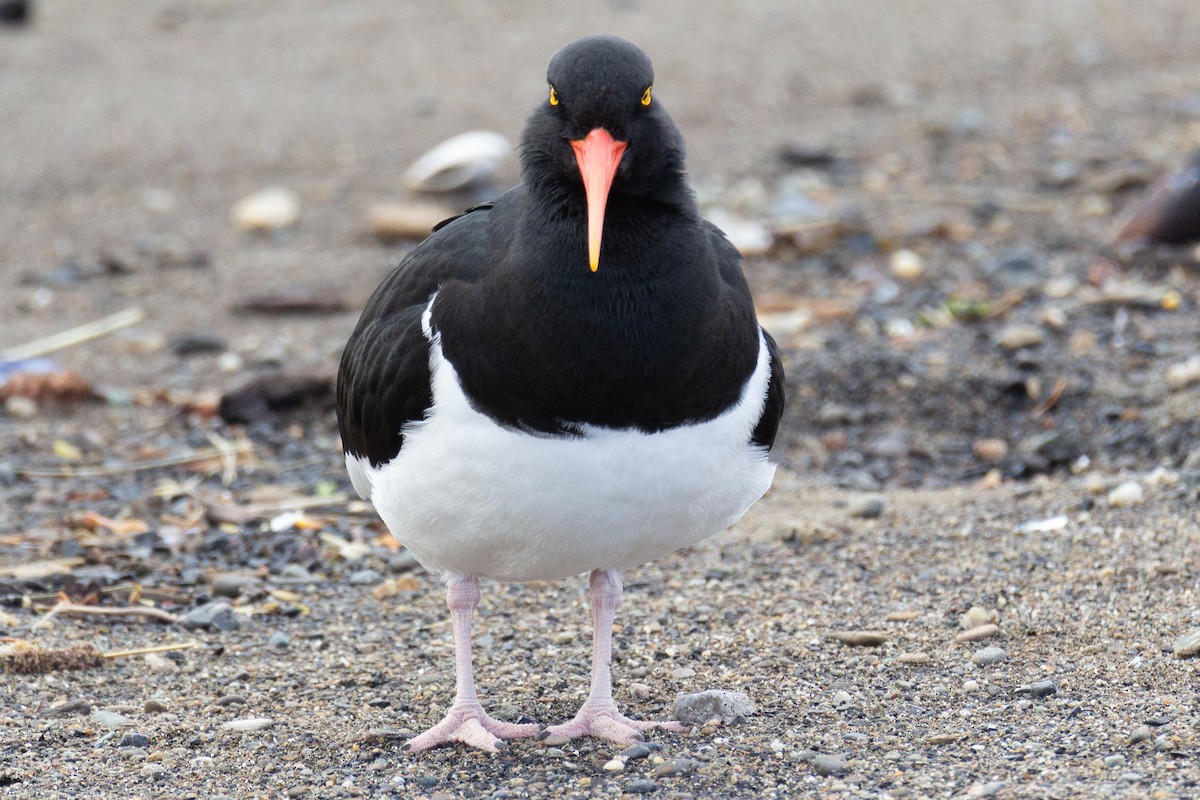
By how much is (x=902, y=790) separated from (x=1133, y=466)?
2.96m

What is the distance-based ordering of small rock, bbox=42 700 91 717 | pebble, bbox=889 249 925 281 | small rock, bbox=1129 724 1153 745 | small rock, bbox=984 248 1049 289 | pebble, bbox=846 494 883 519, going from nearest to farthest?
small rock, bbox=1129 724 1153 745 → small rock, bbox=42 700 91 717 → pebble, bbox=846 494 883 519 → small rock, bbox=984 248 1049 289 → pebble, bbox=889 249 925 281

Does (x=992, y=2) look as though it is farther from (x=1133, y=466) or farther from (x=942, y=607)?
(x=942, y=607)

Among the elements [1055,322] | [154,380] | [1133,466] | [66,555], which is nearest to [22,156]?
[154,380]

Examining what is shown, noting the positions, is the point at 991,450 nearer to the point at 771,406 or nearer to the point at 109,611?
the point at 771,406

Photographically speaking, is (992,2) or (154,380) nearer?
(154,380)

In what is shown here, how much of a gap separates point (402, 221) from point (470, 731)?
5.43 meters

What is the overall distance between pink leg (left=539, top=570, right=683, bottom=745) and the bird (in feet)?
1.38

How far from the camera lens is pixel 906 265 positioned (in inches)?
343

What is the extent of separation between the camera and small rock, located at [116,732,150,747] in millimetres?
4594

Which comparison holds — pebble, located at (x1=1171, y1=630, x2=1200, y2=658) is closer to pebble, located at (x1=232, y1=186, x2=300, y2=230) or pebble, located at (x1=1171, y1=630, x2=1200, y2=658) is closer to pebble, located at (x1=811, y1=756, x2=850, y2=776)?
pebble, located at (x1=811, y1=756, x2=850, y2=776)

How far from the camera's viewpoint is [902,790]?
3980mm

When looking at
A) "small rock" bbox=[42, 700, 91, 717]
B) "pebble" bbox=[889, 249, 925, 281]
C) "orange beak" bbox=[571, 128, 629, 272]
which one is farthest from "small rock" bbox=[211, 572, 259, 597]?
"pebble" bbox=[889, 249, 925, 281]

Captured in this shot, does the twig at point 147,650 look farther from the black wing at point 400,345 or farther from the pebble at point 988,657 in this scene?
the pebble at point 988,657

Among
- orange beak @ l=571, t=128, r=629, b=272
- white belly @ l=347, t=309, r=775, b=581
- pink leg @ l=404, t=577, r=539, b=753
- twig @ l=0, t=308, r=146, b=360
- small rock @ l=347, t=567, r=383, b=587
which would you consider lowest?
twig @ l=0, t=308, r=146, b=360
